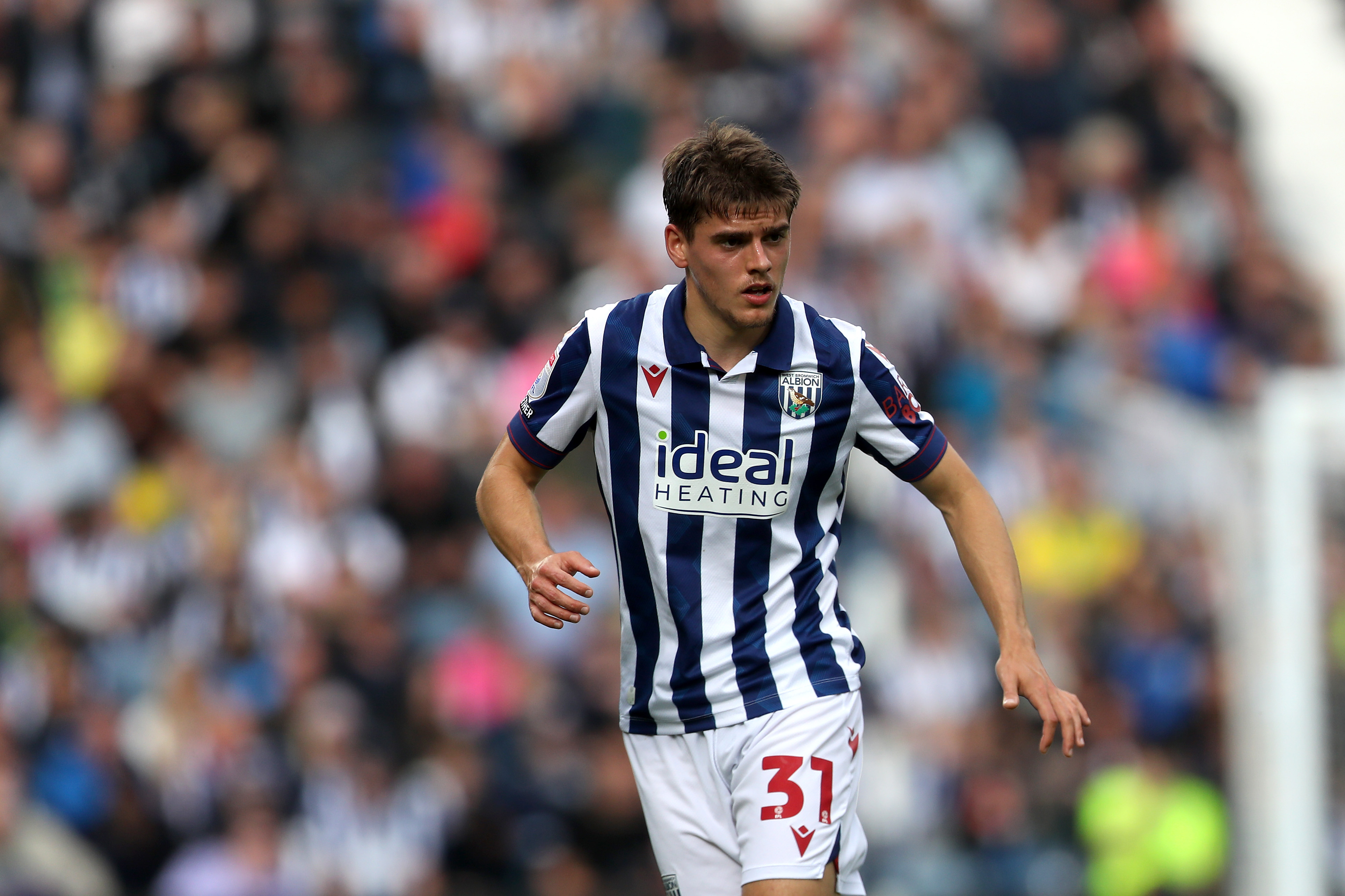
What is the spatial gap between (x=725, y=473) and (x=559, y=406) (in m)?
0.49

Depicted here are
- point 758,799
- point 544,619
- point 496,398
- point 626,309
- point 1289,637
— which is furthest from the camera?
point 496,398

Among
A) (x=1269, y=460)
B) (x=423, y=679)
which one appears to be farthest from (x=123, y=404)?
(x=1269, y=460)

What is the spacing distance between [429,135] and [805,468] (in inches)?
318

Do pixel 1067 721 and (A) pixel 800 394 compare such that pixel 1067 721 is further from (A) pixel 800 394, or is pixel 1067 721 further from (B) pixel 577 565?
(B) pixel 577 565

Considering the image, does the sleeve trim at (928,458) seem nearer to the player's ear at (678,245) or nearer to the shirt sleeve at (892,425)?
the shirt sleeve at (892,425)

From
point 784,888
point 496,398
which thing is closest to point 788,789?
point 784,888

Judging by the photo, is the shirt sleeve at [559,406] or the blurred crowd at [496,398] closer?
the shirt sleeve at [559,406]

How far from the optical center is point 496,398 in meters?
10.8

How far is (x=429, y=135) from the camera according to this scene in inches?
Answer: 477

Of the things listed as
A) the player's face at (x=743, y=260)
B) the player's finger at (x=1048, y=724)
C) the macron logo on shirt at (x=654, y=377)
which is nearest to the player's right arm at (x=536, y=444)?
the macron logo on shirt at (x=654, y=377)

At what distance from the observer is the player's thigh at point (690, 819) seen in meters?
4.61

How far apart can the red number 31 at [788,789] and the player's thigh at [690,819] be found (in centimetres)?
17

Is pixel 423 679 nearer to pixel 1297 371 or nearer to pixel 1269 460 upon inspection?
pixel 1269 460

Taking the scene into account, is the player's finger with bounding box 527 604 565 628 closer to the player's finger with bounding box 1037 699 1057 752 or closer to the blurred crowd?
the player's finger with bounding box 1037 699 1057 752
